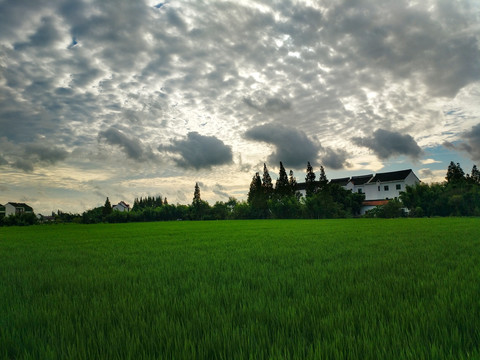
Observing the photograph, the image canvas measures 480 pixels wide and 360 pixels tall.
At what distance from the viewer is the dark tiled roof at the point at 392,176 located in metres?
49.1

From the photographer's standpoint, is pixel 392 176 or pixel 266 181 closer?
pixel 392 176

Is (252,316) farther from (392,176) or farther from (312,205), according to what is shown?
(392,176)

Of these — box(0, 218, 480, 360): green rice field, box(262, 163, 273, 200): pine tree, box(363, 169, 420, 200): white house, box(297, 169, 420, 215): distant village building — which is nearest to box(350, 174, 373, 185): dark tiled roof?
box(297, 169, 420, 215): distant village building

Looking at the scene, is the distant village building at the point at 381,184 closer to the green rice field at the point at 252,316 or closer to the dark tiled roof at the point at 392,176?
the dark tiled roof at the point at 392,176

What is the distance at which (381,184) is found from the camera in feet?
169

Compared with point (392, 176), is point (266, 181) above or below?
above

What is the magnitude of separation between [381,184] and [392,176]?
226 cm

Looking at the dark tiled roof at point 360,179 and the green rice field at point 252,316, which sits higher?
the dark tiled roof at point 360,179

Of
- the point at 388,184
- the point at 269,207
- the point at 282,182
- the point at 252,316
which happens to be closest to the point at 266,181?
the point at 282,182

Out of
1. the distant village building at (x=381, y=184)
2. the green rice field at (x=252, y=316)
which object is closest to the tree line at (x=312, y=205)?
the distant village building at (x=381, y=184)

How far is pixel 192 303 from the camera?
9.27ft

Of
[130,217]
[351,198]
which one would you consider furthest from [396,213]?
[130,217]

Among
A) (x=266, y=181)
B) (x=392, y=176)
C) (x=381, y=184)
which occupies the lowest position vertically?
(x=381, y=184)

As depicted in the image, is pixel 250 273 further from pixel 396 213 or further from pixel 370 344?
pixel 396 213
